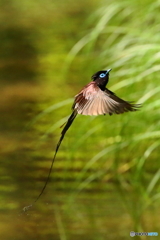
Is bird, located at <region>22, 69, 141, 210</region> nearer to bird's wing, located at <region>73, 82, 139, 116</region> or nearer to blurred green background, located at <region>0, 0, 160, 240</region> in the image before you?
bird's wing, located at <region>73, 82, 139, 116</region>

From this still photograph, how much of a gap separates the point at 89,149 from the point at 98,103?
0.76 meters

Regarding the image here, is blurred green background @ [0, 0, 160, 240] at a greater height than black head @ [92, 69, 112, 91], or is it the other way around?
blurred green background @ [0, 0, 160, 240]

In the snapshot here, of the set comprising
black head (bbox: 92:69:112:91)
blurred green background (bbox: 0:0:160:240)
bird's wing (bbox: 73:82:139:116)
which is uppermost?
blurred green background (bbox: 0:0:160:240)

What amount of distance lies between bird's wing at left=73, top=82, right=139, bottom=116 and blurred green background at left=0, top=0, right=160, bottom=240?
39 centimetres

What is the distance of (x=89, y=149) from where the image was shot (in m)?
A: 1.40

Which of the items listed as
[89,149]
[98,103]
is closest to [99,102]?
[98,103]

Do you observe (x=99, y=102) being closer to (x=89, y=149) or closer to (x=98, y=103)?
(x=98, y=103)

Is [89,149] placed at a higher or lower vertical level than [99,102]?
higher

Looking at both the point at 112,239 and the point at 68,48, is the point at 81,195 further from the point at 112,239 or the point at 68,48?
the point at 68,48

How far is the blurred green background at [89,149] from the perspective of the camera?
1.07 meters

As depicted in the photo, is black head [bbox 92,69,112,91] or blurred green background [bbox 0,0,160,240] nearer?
black head [bbox 92,69,112,91]

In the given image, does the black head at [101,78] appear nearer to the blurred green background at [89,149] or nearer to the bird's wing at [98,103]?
the bird's wing at [98,103]

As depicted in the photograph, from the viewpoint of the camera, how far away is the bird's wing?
2.06 feet

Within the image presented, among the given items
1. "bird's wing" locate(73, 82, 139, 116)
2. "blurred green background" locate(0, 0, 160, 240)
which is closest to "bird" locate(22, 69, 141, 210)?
"bird's wing" locate(73, 82, 139, 116)
